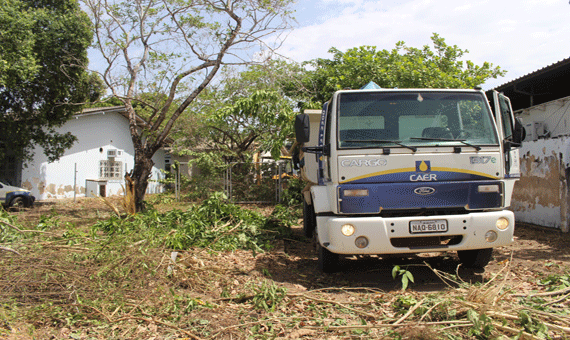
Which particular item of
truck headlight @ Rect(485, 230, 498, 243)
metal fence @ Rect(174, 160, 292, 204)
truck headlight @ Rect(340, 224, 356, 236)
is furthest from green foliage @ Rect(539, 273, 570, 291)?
metal fence @ Rect(174, 160, 292, 204)

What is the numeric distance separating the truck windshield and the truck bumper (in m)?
0.89

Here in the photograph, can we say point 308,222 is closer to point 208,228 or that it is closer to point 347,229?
point 208,228

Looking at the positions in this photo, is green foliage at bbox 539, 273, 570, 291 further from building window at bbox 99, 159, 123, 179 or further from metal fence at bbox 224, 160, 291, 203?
building window at bbox 99, 159, 123, 179

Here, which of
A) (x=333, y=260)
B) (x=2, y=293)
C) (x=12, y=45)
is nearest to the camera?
(x=2, y=293)

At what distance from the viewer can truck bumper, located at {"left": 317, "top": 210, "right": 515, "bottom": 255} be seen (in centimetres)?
501

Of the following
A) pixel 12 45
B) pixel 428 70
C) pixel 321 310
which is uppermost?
pixel 12 45

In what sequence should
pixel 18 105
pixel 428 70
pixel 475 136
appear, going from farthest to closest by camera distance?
1. pixel 18 105
2. pixel 428 70
3. pixel 475 136

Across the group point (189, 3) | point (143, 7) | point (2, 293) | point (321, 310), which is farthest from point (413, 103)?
point (143, 7)

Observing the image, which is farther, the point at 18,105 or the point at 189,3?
the point at 18,105

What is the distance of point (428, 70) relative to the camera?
11484 mm

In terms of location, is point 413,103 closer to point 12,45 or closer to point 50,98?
point 12,45

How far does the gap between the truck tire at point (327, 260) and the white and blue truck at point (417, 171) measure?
42 cm

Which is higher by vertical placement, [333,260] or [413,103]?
[413,103]

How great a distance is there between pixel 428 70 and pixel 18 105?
46.5ft
